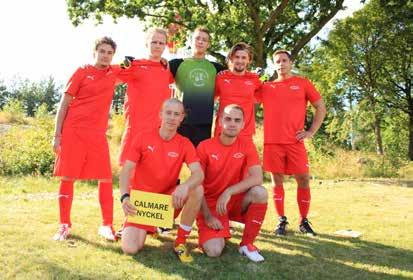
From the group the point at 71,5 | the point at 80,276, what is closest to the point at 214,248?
the point at 80,276

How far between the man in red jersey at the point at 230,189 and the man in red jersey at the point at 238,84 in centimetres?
77

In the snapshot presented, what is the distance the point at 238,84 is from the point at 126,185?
1978 millimetres

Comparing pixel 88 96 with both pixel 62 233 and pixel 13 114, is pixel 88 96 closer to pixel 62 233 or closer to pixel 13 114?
pixel 62 233

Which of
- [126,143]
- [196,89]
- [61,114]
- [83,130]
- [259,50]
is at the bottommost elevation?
[126,143]

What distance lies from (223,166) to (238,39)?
13022mm

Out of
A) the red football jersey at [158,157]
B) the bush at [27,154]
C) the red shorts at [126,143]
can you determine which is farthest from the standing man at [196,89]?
the bush at [27,154]

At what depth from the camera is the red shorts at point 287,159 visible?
623 centimetres

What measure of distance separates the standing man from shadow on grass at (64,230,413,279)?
1246mm

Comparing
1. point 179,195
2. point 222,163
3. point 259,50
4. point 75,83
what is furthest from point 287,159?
point 259,50

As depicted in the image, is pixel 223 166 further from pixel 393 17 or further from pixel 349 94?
pixel 349 94

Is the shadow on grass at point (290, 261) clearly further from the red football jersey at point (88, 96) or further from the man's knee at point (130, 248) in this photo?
the red football jersey at point (88, 96)

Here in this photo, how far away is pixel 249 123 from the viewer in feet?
20.1

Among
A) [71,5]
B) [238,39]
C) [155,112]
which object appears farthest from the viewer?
[71,5]

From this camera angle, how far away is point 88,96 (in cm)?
556
